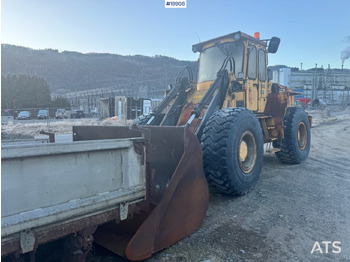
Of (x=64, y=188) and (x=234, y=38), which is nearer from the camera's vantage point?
(x=64, y=188)

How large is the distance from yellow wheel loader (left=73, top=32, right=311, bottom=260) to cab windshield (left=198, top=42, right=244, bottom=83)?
21 mm

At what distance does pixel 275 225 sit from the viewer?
3762 millimetres

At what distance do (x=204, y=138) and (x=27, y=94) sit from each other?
49796 millimetres

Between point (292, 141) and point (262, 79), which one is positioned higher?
point (262, 79)

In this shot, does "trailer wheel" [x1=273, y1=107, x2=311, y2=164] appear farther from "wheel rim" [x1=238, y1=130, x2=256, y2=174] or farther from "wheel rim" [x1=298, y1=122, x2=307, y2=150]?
"wheel rim" [x1=238, y1=130, x2=256, y2=174]

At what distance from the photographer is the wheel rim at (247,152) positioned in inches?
184

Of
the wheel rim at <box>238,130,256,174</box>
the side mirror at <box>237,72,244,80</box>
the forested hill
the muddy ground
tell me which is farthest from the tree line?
the muddy ground

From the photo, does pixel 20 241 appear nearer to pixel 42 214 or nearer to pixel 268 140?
pixel 42 214

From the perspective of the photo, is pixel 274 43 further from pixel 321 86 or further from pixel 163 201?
pixel 321 86

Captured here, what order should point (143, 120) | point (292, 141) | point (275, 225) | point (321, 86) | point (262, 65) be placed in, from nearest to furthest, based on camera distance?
1. point (275, 225)
2. point (143, 120)
3. point (262, 65)
4. point (292, 141)
5. point (321, 86)

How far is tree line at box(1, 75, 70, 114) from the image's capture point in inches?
1802

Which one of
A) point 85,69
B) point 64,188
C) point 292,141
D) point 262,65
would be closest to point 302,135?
point 292,141

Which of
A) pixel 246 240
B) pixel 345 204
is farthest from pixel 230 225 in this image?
pixel 345 204

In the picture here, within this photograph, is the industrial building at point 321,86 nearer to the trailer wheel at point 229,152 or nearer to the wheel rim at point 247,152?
the wheel rim at point 247,152
